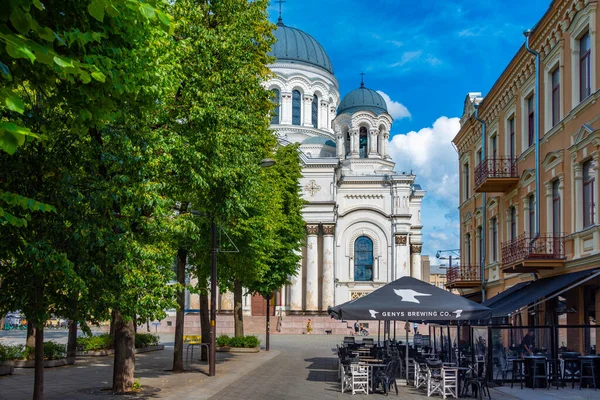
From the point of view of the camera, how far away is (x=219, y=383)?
758 inches

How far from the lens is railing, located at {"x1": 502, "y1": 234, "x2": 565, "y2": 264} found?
2021 cm

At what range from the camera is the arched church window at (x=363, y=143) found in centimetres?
7356

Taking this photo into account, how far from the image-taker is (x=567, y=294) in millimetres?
20125

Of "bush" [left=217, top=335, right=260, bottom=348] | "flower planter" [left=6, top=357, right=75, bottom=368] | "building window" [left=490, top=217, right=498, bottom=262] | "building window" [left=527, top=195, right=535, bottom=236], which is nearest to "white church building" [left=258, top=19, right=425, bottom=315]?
"bush" [left=217, top=335, right=260, bottom=348]

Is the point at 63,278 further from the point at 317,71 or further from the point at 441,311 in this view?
the point at 317,71

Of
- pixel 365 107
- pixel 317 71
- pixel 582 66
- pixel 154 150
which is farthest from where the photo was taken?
pixel 317 71

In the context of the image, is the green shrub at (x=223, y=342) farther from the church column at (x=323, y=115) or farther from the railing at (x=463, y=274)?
the church column at (x=323, y=115)

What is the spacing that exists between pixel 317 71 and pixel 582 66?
61.0m

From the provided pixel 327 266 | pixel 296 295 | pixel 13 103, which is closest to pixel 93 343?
pixel 13 103

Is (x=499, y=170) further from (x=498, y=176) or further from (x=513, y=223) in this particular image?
(x=513, y=223)

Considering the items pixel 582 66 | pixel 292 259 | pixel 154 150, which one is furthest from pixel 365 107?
pixel 154 150

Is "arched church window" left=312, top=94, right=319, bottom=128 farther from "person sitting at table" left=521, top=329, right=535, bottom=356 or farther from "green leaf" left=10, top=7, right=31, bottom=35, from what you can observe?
"green leaf" left=10, top=7, right=31, bottom=35

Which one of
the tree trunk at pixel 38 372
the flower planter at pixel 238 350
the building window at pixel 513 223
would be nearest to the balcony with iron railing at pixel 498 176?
the building window at pixel 513 223

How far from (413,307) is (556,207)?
6741 mm
